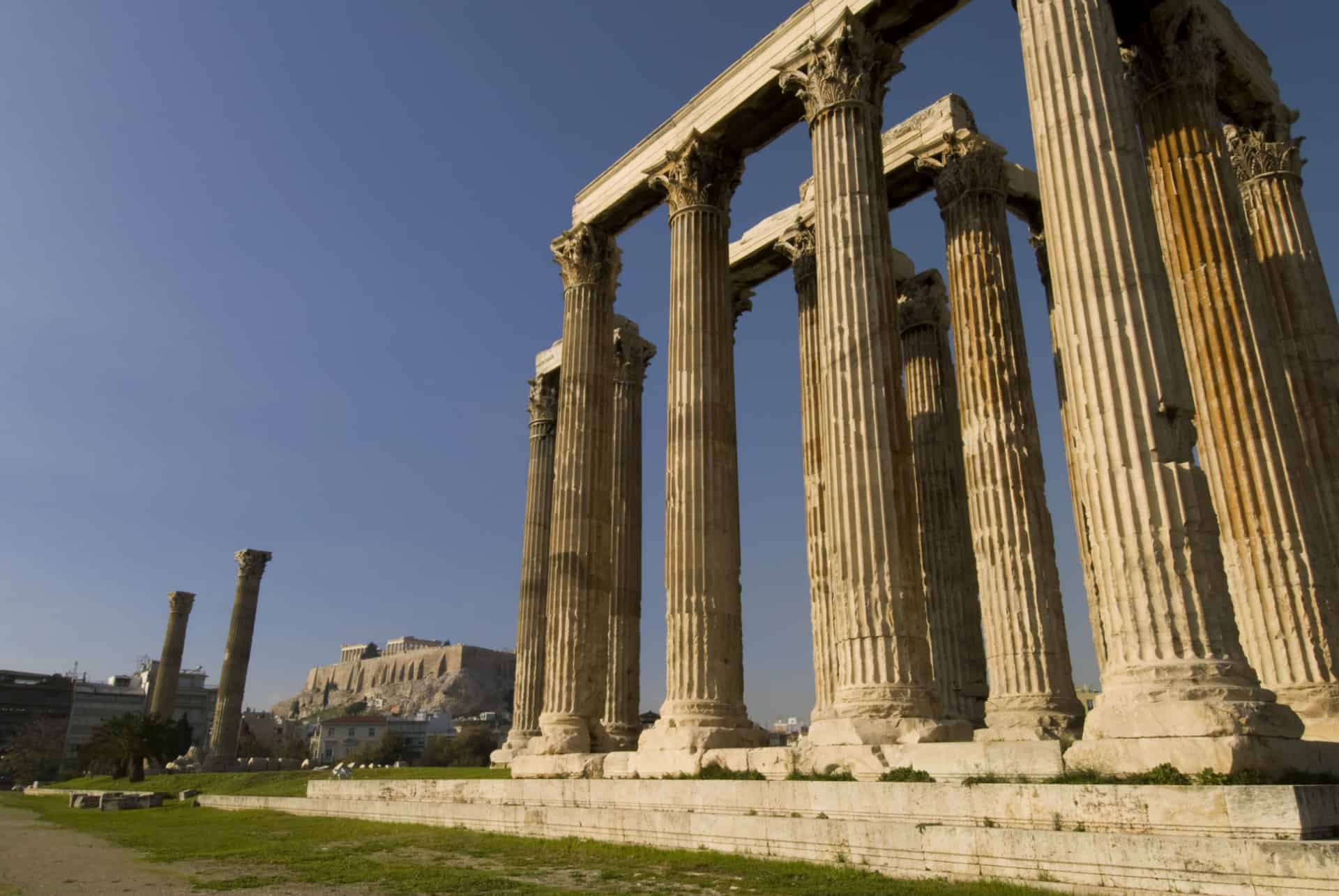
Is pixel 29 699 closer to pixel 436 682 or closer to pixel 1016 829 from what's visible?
pixel 436 682

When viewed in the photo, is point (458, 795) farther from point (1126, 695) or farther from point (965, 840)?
point (1126, 695)

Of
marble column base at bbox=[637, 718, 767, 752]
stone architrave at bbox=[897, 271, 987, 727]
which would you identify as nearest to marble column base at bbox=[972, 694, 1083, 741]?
marble column base at bbox=[637, 718, 767, 752]

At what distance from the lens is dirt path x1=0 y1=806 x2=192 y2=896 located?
448 inches

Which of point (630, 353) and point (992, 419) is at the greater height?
point (630, 353)

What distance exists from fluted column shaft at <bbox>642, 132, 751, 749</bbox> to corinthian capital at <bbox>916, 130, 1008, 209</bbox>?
5170mm

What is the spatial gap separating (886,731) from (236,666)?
188 ft

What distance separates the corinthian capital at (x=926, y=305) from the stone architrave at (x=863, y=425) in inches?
334

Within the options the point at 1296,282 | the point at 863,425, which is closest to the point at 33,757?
the point at 863,425

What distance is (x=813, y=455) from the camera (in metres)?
22.5

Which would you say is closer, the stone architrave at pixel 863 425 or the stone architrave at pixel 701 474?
the stone architrave at pixel 863 425

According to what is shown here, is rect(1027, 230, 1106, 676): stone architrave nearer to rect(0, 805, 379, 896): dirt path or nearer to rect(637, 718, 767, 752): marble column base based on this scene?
rect(637, 718, 767, 752): marble column base

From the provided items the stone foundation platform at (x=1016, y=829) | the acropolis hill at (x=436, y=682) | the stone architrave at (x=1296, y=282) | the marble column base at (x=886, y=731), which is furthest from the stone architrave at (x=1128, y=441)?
the acropolis hill at (x=436, y=682)

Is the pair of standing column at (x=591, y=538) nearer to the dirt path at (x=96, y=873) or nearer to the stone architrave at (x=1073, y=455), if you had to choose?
the dirt path at (x=96, y=873)

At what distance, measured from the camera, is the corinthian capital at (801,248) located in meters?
24.6
